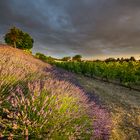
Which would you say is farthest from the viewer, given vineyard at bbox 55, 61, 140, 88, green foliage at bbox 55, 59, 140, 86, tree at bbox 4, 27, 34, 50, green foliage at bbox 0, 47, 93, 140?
tree at bbox 4, 27, 34, 50

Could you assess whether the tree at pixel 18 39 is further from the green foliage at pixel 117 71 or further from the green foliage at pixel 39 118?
the green foliage at pixel 39 118

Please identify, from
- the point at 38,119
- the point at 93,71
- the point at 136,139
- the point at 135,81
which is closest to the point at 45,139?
the point at 38,119

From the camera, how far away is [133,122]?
23.2 feet

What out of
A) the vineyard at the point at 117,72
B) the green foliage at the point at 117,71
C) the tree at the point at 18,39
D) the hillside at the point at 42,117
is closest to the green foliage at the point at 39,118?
the hillside at the point at 42,117

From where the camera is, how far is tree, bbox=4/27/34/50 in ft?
153

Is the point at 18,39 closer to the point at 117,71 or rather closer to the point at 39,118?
the point at 117,71

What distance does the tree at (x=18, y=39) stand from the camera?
46750 millimetres

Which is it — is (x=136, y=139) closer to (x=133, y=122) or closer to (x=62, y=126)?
(x=133, y=122)

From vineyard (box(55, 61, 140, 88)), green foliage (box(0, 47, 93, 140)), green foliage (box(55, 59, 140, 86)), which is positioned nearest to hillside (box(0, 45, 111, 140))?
green foliage (box(0, 47, 93, 140))

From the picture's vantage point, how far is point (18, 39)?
4941cm

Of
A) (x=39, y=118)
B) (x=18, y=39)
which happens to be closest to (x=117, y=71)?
(x=39, y=118)

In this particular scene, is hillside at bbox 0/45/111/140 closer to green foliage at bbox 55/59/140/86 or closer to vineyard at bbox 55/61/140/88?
vineyard at bbox 55/61/140/88

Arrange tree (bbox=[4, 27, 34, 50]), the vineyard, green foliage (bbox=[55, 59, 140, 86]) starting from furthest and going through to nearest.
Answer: tree (bbox=[4, 27, 34, 50]) → green foliage (bbox=[55, 59, 140, 86]) → the vineyard

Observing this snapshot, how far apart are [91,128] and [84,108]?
0.57m
